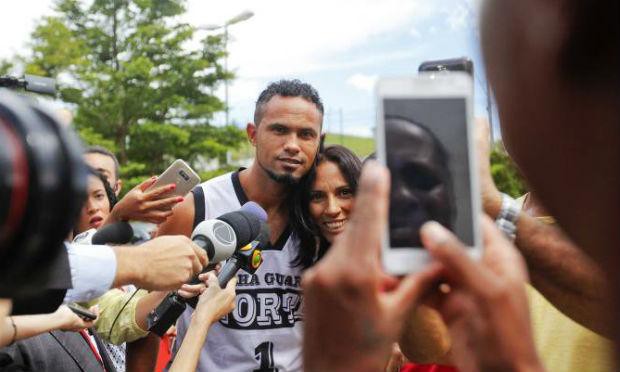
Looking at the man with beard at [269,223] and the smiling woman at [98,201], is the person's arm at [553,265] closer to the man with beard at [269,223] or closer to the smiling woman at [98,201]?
the man with beard at [269,223]

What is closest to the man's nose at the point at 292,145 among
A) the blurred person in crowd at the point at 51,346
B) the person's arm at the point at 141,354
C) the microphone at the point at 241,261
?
the microphone at the point at 241,261

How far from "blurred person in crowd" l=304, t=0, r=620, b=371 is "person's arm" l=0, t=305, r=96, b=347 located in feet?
4.39

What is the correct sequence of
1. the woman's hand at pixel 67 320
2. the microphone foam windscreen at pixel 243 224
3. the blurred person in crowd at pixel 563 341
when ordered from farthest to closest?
the microphone foam windscreen at pixel 243 224
the woman's hand at pixel 67 320
the blurred person in crowd at pixel 563 341

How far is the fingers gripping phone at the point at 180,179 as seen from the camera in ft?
10.2

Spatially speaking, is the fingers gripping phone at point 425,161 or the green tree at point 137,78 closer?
the fingers gripping phone at point 425,161

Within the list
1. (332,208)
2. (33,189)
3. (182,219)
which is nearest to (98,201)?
(182,219)

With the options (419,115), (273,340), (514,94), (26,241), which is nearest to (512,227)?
(419,115)

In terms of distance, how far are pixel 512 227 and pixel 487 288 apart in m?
0.81

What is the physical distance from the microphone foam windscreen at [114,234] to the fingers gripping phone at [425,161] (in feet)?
6.57

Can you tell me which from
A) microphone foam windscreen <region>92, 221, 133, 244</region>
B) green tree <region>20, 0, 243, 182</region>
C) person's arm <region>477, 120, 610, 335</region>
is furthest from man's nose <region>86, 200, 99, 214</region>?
green tree <region>20, 0, 243, 182</region>

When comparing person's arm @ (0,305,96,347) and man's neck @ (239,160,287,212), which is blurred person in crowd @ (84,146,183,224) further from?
person's arm @ (0,305,96,347)

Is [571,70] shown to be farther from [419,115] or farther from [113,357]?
[113,357]

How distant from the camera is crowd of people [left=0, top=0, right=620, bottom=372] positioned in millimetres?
709

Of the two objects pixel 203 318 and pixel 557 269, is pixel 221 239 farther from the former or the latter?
pixel 557 269
